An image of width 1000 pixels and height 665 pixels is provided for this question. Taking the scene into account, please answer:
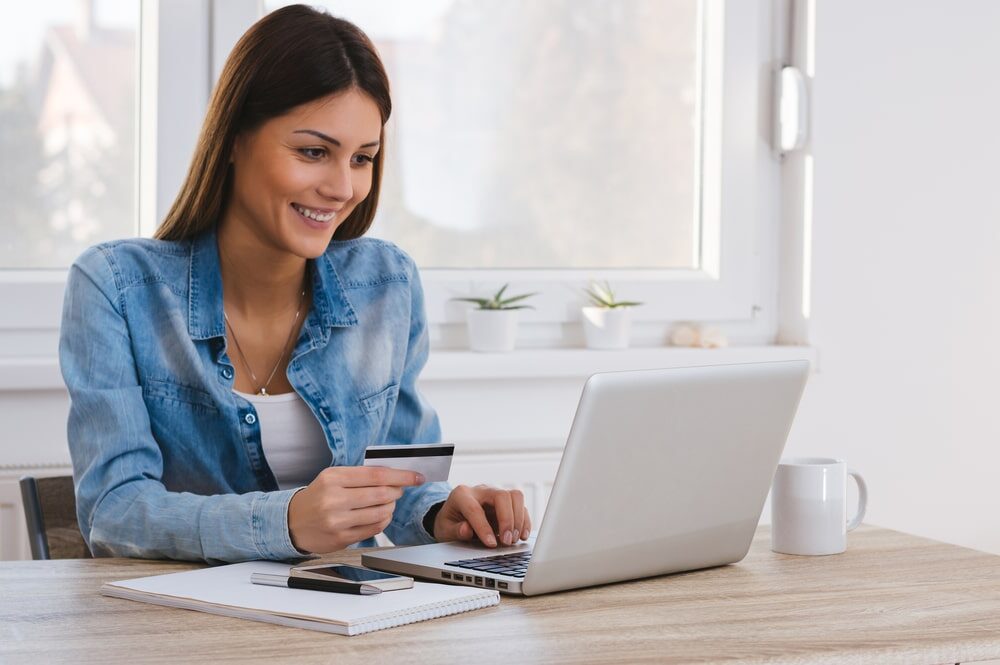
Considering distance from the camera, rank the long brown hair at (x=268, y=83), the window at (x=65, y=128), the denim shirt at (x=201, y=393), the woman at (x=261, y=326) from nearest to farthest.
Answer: the denim shirt at (x=201, y=393) < the woman at (x=261, y=326) < the long brown hair at (x=268, y=83) < the window at (x=65, y=128)

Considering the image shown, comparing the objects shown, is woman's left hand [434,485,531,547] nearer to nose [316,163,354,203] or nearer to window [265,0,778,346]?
nose [316,163,354,203]

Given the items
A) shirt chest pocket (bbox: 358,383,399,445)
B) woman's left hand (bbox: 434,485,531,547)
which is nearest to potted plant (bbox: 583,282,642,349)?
shirt chest pocket (bbox: 358,383,399,445)

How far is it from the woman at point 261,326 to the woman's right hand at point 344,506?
14 cm

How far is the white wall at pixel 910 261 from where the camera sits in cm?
257

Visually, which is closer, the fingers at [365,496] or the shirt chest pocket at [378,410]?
the fingers at [365,496]

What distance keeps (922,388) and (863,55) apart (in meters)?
0.74

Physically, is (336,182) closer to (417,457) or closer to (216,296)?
(216,296)

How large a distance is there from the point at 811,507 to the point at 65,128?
157 cm

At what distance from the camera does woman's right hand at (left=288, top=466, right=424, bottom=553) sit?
1168 millimetres

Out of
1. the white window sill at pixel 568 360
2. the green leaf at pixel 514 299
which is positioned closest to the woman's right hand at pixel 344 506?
the white window sill at pixel 568 360

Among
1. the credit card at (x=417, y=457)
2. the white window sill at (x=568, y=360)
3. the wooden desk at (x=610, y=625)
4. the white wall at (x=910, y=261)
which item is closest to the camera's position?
the wooden desk at (x=610, y=625)

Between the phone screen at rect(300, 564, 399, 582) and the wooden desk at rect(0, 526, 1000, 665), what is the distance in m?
0.09

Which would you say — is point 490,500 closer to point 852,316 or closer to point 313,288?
point 313,288

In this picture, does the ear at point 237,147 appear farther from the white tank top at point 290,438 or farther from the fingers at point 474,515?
the fingers at point 474,515
